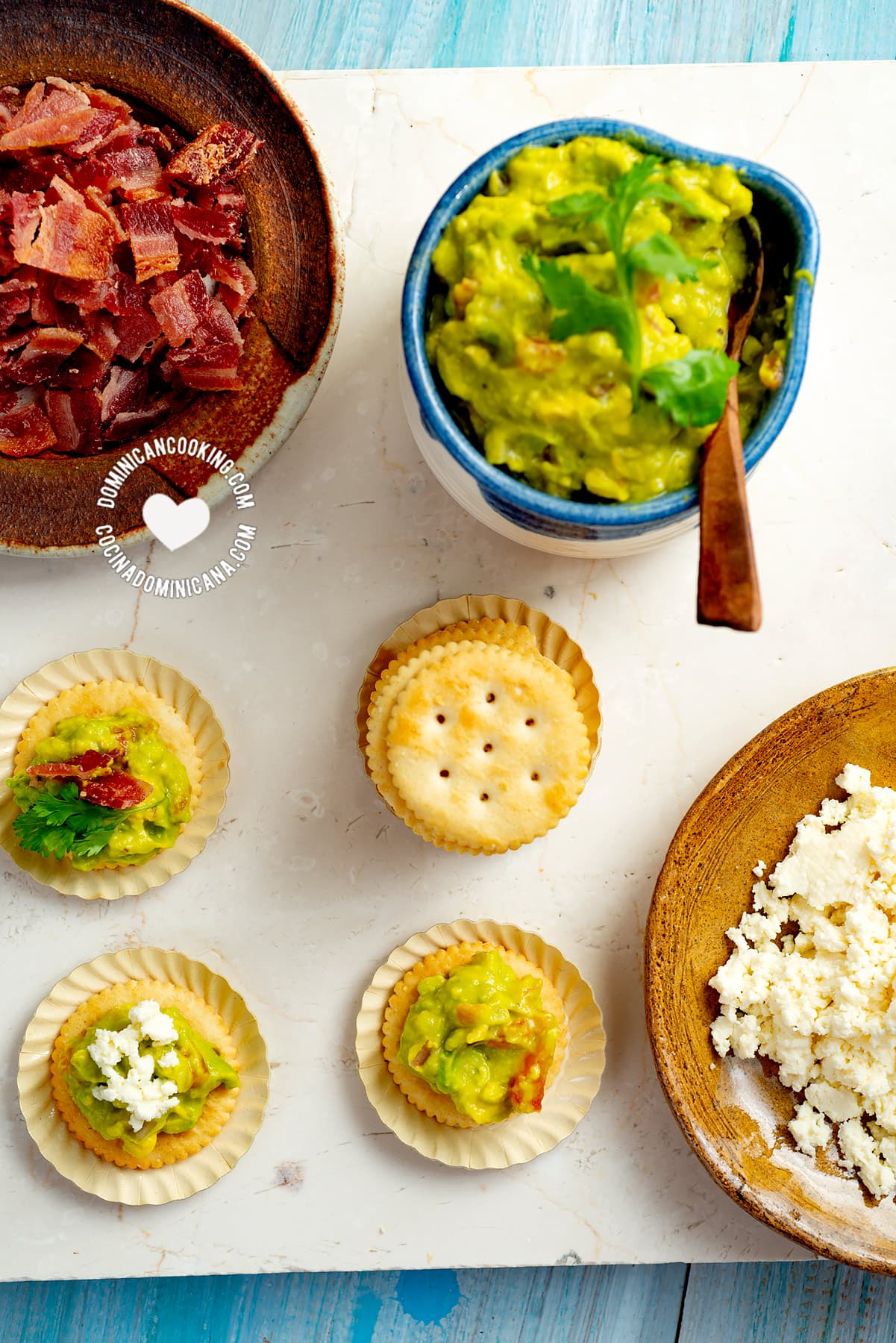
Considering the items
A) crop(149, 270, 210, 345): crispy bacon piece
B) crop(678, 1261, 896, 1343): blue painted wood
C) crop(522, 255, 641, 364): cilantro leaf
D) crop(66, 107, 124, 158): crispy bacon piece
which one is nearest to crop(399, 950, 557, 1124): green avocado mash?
crop(678, 1261, 896, 1343): blue painted wood

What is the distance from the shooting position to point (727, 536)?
153 cm

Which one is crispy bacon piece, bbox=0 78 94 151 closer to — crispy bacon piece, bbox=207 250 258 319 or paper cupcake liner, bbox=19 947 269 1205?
crispy bacon piece, bbox=207 250 258 319

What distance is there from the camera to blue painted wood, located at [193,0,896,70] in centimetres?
222

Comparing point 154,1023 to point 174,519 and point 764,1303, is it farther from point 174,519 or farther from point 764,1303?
point 764,1303

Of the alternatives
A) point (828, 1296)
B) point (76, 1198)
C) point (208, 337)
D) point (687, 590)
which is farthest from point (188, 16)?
point (828, 1296)

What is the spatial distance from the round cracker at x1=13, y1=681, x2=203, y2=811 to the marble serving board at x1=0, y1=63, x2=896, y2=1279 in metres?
0.09

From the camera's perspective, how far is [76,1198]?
2.16 metres

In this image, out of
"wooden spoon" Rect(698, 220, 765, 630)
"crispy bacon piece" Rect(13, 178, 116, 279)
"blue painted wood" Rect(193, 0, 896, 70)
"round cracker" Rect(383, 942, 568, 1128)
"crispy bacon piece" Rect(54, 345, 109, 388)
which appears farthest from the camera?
"blue painted wood" Rect(193, 0, 896, 70)

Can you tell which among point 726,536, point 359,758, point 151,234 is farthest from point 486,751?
point 151,234

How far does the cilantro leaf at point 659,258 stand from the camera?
4.55ft

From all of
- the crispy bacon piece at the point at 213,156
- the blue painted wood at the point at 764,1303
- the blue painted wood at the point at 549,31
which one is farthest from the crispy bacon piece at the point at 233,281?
the blue painted wood at the point at 764,1303

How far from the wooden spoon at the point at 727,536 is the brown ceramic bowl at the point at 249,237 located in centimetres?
76

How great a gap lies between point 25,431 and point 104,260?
1.07 feet

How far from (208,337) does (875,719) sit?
4.51ft
